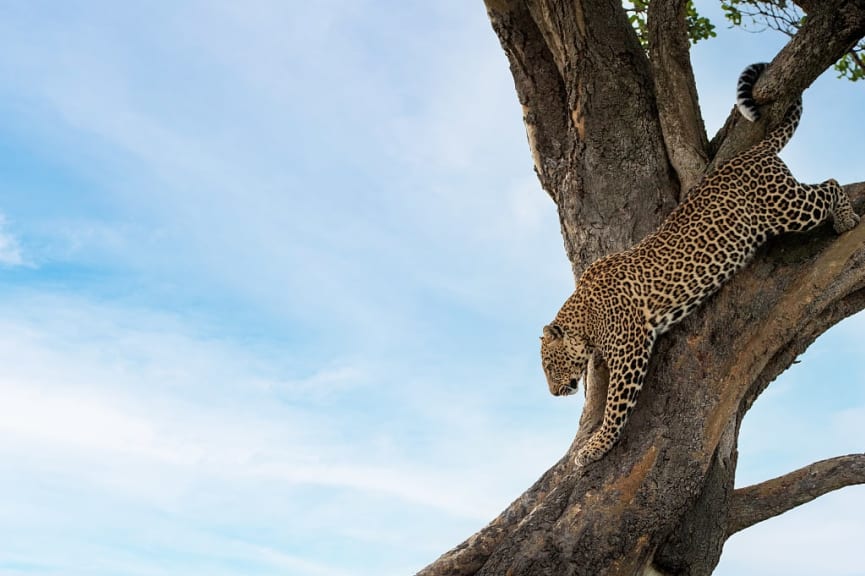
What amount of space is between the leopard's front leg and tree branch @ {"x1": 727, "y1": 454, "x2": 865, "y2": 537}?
81.9 inches

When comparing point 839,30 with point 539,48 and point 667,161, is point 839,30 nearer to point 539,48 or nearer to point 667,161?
point 667,161

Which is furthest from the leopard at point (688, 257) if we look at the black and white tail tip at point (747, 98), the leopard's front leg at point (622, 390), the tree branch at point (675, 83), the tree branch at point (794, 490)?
the tree branch at point (794, 490)

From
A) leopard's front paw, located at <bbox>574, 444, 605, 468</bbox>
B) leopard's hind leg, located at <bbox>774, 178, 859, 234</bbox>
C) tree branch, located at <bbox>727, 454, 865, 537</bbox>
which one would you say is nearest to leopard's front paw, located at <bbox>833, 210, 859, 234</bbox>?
leopard's hind leg, located at <bbox>774, 178, 859, 234</bbox>

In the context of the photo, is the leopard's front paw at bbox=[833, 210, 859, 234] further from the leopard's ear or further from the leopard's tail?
the leopard's ear

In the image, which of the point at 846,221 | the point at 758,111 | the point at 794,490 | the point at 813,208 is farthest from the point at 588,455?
the point at 758,111

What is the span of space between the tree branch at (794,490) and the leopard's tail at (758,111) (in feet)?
10.2

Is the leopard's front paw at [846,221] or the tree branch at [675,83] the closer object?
the leopard's front paw at [846,221]

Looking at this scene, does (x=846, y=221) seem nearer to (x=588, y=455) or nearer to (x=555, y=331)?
Answer: (x=555, y=331)

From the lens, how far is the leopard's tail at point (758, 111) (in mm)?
8586

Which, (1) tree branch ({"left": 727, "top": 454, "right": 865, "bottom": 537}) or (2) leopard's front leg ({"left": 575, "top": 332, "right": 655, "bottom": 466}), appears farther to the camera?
(1) tree branch ({"left": 727, "top": 454, "right": 865, "bottom": 537})

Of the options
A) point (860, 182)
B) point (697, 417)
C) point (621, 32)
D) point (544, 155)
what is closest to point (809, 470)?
point (697, 417)

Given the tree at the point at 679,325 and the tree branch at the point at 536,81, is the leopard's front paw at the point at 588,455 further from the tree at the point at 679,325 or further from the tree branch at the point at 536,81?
the tree branch at the point at 536,81

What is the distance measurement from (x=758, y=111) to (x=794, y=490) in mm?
3671

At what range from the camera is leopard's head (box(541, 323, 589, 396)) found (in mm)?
8508
